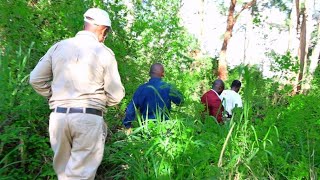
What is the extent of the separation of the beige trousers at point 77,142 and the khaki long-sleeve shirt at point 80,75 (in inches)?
5.1

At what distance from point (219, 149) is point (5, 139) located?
2.08m

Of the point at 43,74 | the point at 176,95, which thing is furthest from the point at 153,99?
the point at 43,74

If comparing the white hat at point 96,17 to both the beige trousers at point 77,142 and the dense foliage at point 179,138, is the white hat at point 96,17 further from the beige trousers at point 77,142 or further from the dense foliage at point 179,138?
the dense foliage at point 179,138

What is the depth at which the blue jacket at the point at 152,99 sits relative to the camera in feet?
17.5

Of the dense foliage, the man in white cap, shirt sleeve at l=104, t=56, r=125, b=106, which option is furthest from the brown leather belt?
the dense foliage

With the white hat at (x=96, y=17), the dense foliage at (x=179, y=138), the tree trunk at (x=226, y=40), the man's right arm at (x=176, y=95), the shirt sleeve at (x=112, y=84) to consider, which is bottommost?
the dense foliage at (x=179, y=138)

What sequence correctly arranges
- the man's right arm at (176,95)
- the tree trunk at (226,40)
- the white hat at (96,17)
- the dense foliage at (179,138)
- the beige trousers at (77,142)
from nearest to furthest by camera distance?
the beige trousers at (77,142)
the white hat at (96,17)
the dense foliage at (179,138)
the man's right arm at (176,95)
the tree trunk at (226,40)

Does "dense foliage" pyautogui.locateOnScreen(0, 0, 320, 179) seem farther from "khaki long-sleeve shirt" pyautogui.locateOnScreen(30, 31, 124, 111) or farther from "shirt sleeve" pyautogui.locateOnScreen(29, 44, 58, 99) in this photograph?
"khaki long-sleeve shirt" pyautogui.locateOnScreen(30, 31, 124, 111)

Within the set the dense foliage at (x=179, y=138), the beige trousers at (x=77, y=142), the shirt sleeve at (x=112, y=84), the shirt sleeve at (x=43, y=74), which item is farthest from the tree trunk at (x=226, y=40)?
the beige trousers at (x=77, y=142)

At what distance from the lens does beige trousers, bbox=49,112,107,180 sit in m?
3.47

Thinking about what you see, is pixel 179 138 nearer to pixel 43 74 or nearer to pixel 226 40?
pixel 43 74

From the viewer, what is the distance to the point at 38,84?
3.71 meters

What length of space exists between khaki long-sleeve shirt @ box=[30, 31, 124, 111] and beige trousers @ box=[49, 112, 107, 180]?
0.13 m

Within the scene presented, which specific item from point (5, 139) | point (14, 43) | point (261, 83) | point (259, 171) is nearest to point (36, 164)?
point (5, 139)
